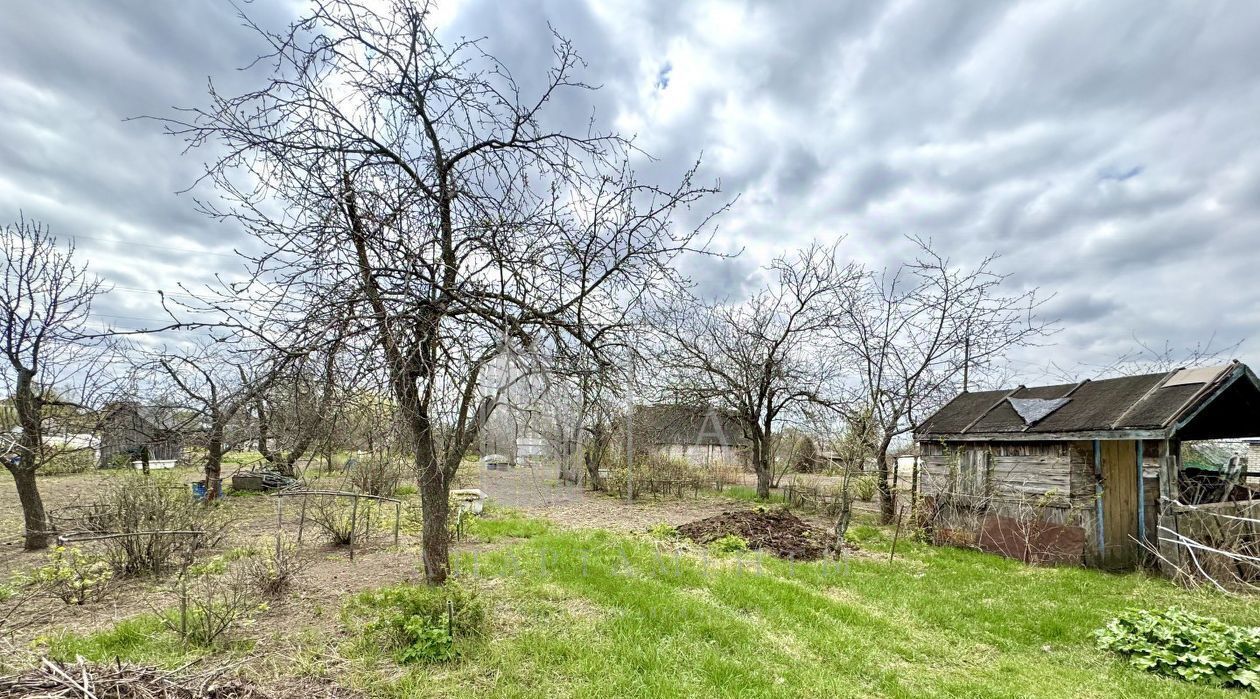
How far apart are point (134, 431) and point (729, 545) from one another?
7254 millimetres

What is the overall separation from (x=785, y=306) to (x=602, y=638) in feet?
34.5

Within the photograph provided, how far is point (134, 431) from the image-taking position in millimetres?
5055

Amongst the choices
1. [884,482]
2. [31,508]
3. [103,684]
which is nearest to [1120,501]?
[884,482]

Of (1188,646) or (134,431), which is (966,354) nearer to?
(1188,646)

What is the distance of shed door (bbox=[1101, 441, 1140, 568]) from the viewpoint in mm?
7445

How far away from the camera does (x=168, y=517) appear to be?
6367mm

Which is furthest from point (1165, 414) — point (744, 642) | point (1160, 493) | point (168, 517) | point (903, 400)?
point (168, 517)

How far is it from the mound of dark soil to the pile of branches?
6.73 m

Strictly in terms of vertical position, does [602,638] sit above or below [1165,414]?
below

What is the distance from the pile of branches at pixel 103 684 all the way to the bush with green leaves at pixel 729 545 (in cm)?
606

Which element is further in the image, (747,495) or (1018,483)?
(747,495)

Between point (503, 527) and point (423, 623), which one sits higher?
point (423, 623)

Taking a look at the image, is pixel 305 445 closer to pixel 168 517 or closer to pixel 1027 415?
pixel 168 517

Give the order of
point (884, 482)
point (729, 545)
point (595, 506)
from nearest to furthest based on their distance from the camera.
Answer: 1. point (729, 545)
2. point (884, 482)
3. point (595, 506)
